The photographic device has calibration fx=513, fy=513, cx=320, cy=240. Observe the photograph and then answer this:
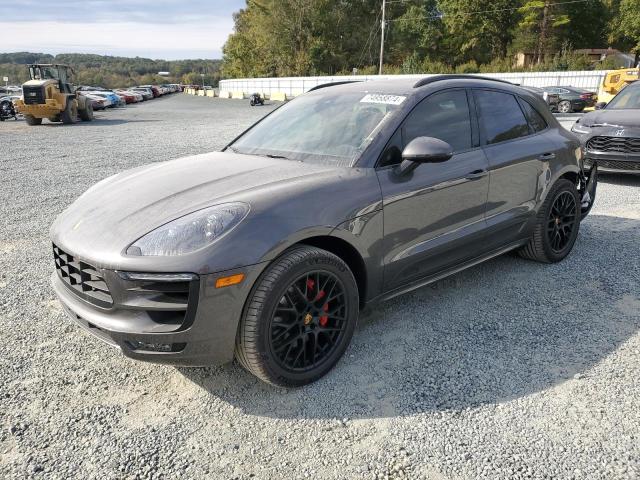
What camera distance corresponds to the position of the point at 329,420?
102 inches

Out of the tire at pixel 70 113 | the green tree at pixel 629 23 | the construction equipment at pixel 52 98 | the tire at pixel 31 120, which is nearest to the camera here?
the construction equipment at pixel 52 98

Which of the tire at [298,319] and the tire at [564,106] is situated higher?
the tire at [564,106]

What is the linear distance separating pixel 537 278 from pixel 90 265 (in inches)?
136

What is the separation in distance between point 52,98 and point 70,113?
3.30 feet

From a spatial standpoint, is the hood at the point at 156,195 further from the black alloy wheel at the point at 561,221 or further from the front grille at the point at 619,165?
the front grille at the point at 619,165

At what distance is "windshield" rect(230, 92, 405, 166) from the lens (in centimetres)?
330

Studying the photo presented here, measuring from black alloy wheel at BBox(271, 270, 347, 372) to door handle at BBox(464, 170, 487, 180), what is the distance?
136 cm

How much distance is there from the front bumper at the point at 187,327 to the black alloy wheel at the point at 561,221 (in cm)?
308

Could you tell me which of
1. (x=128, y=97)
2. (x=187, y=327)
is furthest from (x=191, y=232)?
(x=128, y=97)

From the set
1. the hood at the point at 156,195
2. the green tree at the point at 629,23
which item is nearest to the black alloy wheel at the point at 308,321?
the hood at the point at 156,195

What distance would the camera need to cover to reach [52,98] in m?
20.8

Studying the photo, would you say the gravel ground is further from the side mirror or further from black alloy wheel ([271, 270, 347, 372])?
the side mirror

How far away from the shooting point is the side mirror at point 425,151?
303 cm

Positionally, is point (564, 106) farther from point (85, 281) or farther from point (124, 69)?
point (124, 69)
